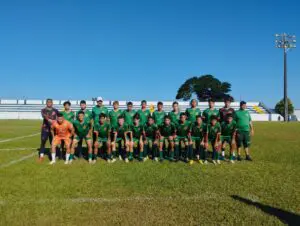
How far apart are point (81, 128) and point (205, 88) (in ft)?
243

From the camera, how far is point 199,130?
31.9 ft

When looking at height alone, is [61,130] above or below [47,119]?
below

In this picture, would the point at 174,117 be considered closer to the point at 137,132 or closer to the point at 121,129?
the point at 137,132

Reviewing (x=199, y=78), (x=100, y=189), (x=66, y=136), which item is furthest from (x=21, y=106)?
(x=100, y=189)

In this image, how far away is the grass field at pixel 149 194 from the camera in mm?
4547

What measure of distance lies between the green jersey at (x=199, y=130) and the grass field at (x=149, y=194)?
1314 millimetres

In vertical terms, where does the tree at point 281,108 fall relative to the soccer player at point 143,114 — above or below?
above

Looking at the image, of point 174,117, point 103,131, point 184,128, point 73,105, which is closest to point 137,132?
point 103,131

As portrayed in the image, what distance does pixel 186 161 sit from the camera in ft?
31.3

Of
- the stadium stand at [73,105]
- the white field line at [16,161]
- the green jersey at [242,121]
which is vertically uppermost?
the stadium stand at [73,105]

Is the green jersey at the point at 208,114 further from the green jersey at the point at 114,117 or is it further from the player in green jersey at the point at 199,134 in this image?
the green jersey at the point at 114,117

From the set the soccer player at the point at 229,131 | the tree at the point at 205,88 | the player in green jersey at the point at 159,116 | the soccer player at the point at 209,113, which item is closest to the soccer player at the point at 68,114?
the player in green jersey at the point at 159,116

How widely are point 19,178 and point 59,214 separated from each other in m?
2.87

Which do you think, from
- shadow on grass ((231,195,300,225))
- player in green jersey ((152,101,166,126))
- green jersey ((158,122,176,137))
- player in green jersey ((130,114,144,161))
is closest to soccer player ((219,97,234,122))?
green jersey ((158,122,176,137))
